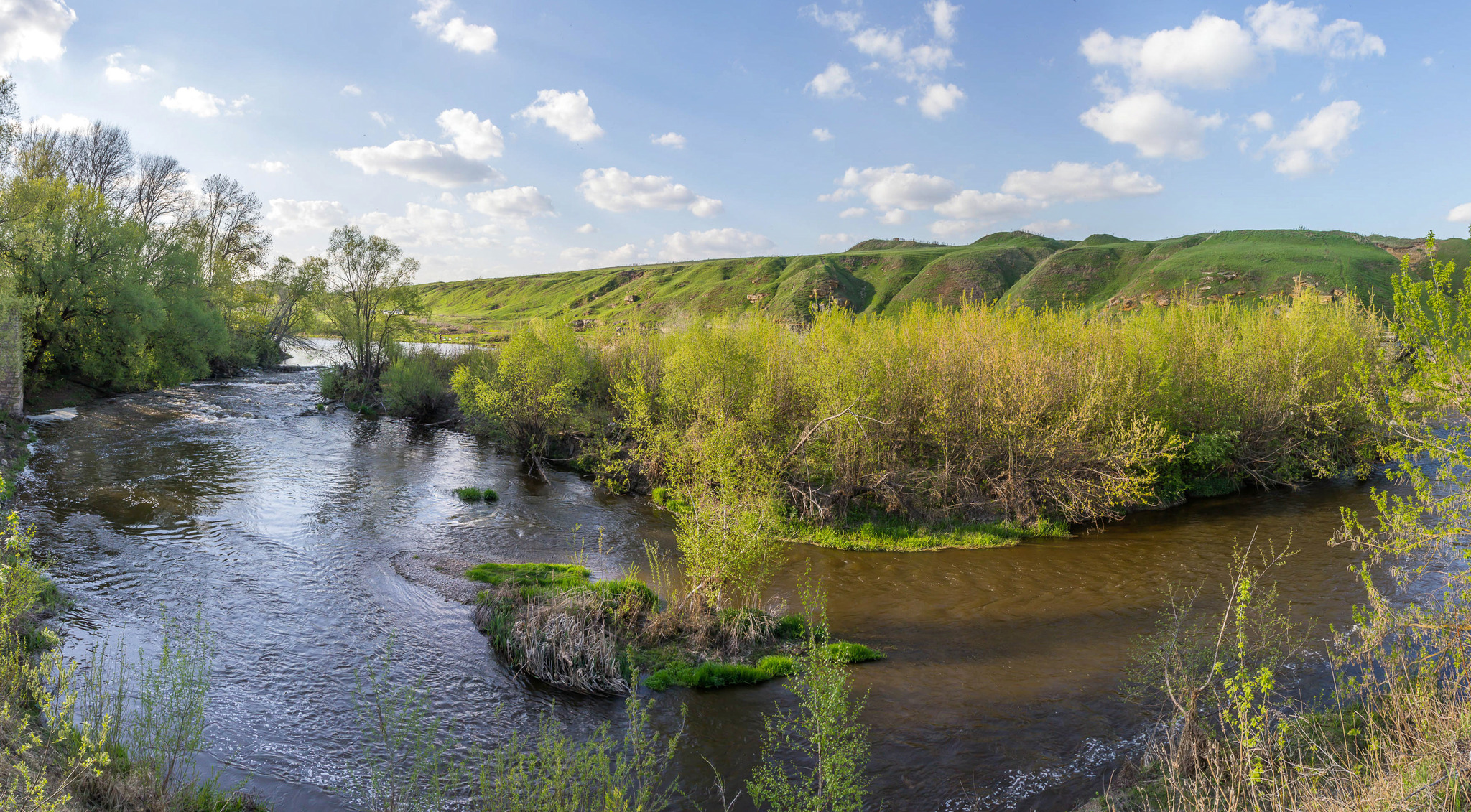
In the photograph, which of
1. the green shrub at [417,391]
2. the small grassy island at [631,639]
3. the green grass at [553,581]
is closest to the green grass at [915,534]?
the small grassy island at [631,639]

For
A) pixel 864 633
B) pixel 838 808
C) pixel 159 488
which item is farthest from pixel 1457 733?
pixel 159 488

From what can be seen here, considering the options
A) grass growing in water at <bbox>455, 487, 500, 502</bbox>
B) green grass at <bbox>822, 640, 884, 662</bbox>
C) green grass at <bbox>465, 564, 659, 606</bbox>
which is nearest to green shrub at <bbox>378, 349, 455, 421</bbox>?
grass growing in water at <bbox>455, 487, 500, 502</bbox>

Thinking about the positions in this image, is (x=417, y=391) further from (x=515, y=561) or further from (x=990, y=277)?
(x=990, y=277)

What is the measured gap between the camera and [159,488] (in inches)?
816

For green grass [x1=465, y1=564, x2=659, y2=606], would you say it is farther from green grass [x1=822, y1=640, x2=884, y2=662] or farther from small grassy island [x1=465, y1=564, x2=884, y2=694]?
green grass [x1=822, y1=640, x2=884, y2=662]

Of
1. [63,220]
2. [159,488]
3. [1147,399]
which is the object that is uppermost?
[63,220]

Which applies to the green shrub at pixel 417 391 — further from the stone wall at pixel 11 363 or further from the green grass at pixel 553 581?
the green grass at pixel 553 581

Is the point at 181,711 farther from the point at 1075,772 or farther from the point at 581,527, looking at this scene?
the point at 581,527

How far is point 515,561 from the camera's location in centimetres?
Result: 1686

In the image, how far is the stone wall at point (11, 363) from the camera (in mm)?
24153

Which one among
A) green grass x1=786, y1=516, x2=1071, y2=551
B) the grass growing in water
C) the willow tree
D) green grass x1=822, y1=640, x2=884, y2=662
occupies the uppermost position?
the willow tree

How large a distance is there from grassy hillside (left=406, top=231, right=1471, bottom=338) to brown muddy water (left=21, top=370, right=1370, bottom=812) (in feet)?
34.0

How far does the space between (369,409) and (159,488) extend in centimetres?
1930

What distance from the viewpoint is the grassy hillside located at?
65.1 meters
